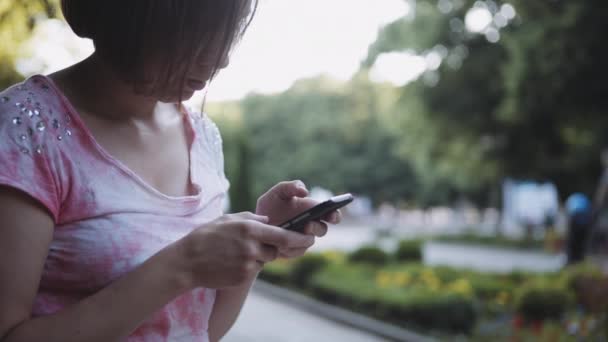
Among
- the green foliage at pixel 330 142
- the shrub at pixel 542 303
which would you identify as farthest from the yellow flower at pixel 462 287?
the green foliage at pixel 330 142

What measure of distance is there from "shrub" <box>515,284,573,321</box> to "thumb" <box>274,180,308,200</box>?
8669 millimetres

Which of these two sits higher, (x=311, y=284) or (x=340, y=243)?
(x=311, y=284)

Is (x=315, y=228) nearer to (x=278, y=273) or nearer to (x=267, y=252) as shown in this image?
(x=267, y=252)

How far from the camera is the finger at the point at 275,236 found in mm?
992

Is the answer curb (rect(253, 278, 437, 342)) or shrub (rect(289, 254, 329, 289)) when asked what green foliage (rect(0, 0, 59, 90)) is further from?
shrub (rect(289, 254, 329, 289))

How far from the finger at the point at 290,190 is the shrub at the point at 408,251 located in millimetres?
13274

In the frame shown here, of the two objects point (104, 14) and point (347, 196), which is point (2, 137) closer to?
point (104, 14)

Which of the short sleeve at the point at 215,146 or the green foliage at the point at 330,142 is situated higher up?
the short sleeve at the point at 215,146

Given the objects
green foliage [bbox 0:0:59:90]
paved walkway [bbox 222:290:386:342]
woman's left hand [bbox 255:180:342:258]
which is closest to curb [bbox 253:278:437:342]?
paved walkway [bbox 222:290:386:342]

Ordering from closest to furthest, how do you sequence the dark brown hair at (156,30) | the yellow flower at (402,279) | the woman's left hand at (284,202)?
the dark brown hair at (156,30) → the woman's left hand at (284,202) → the yellow flower at (402,279)

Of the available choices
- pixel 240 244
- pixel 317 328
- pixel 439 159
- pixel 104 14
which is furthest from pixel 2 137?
pixel 439 159

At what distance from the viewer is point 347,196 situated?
1216mm

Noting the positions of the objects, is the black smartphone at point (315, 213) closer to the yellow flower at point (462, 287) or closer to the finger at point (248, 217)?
the finger at point (248, 217)

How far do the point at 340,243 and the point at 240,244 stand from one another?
25421 millimetres
